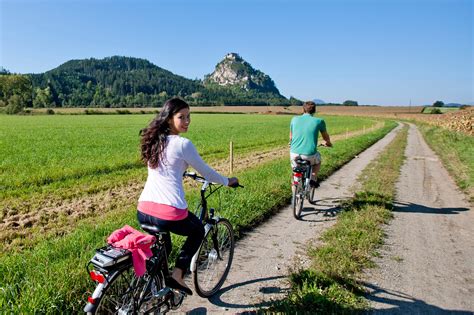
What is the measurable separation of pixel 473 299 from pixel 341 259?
1622 millimetres

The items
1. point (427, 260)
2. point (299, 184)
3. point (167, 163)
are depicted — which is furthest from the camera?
point (299, 184)

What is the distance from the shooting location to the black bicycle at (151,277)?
7.73 feet

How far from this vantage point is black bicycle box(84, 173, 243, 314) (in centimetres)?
236

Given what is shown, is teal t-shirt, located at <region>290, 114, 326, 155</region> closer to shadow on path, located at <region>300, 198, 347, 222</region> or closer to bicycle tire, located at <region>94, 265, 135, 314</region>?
shadow on path, located at <region>300, 198, 347, 222</region>

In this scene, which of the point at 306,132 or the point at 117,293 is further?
the point at 306,132

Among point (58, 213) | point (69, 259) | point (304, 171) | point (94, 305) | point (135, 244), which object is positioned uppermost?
point (135, 244)

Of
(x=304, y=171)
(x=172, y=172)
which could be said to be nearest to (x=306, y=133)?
(x=304, y=171)

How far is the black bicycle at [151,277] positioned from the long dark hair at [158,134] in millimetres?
618

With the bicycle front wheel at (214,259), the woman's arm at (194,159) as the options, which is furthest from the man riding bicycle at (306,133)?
the woman's arm at (194,159)

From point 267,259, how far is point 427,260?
2571 mm

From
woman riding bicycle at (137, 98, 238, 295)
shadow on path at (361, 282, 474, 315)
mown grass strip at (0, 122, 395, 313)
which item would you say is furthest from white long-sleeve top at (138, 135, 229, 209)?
shadow on path at (361, 282, 474, 315)

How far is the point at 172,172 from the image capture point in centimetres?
283

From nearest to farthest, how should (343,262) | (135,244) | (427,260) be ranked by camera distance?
(135,244) < (343,262) < (427,260)

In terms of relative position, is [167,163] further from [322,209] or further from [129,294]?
[322,209]
